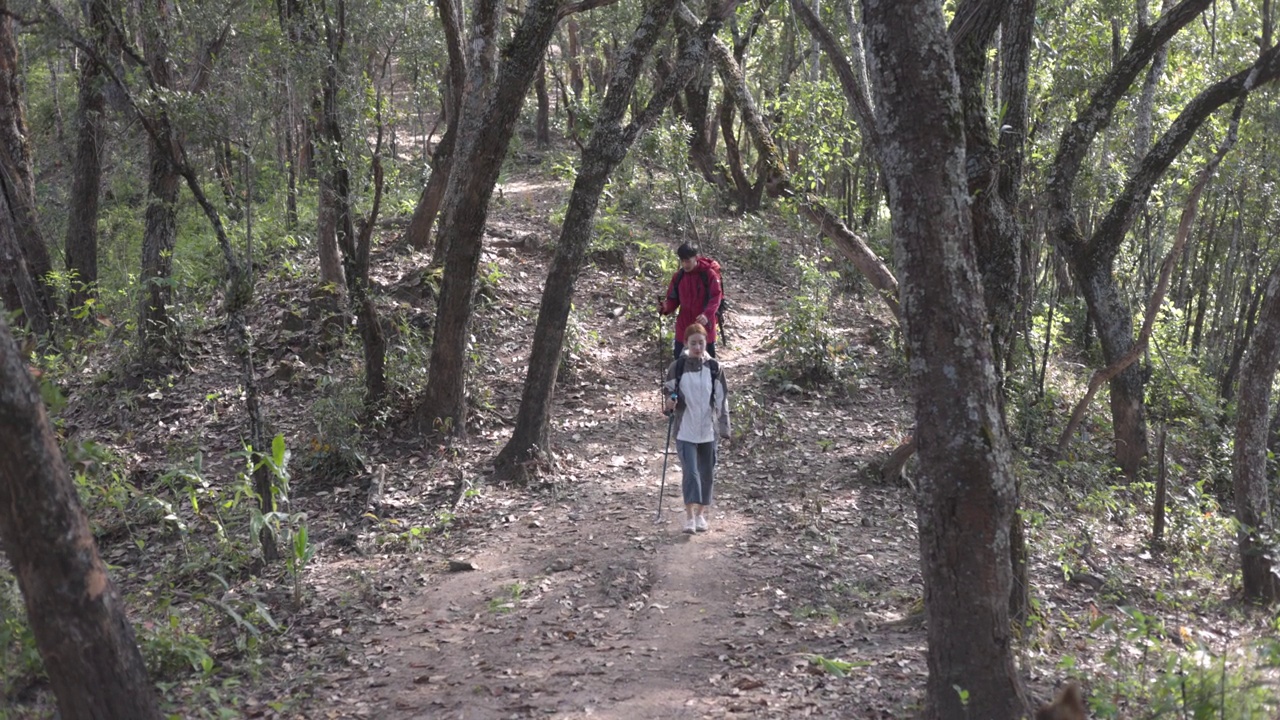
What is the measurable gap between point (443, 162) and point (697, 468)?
26.9ft

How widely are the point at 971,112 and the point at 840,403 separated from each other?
7.49m

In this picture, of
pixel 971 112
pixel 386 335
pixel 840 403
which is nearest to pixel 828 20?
pixel 840 403

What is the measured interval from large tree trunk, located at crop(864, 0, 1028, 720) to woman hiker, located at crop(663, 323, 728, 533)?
11.4 ft

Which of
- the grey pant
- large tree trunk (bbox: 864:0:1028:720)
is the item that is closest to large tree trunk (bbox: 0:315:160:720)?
large tree trunk (bbox: 864:0:1028:720)

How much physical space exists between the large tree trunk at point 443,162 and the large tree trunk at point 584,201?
4556 millimetres

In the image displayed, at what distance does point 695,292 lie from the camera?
1043cm

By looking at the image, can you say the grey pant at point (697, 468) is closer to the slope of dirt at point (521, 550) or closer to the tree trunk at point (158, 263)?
the slope of dirt at point (521, 550)

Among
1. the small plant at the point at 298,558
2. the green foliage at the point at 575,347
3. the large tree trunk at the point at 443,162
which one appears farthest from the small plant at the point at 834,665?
the large tree trunk at the point at 443,162

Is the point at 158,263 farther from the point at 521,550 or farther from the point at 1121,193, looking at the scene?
the point at 1121,193

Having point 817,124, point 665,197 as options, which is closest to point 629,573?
point 817,124

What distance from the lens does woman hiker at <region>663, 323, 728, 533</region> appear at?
8.30 metres

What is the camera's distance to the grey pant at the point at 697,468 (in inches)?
329

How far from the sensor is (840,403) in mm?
12906

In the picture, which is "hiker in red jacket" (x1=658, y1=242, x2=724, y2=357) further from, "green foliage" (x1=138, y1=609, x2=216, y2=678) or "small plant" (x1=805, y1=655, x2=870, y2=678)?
"green foliage" (x1=138, y1=609, x2=216, y2=678)
